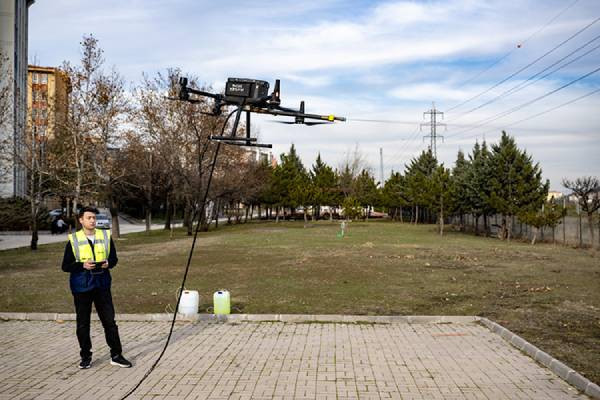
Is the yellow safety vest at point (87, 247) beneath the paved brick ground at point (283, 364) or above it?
above

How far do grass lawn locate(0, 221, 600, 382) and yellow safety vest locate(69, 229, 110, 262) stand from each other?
396cm

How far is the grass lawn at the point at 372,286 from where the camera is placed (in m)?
9.73

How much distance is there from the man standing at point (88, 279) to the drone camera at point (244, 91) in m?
2.28

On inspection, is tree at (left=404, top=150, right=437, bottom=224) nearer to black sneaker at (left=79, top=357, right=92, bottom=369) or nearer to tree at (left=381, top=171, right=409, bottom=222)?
tree at (left=381, top=171, right=409, bottom=222)

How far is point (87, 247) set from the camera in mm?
6652

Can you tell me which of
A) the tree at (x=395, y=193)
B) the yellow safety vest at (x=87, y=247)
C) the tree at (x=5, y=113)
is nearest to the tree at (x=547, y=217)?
the tree at (x=5, y=113)

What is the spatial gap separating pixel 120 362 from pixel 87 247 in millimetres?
1425

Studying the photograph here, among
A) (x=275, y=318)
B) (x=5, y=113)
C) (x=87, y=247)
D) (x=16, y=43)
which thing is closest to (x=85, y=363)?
(x=87, y=247)

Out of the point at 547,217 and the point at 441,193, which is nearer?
the point at 547,217

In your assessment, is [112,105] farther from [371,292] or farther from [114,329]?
[114,329]

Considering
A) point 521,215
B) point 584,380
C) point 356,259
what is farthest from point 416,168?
point 584,380

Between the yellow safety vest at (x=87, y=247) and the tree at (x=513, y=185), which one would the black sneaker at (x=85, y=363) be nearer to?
the yellow safety vest at (x=87, y=247)

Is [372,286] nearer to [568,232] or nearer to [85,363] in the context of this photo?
[85,363]

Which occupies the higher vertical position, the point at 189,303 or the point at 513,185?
the point at 513,185
